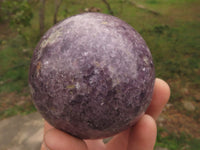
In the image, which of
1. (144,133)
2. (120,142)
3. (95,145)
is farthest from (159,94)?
(95,145)

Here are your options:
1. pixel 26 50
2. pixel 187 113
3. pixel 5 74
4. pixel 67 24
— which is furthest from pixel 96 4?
pixel 67 24

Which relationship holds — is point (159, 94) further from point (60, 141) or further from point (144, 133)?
point (60, 141)

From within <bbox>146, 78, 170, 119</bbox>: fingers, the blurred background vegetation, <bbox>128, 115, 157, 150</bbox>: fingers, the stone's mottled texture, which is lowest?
the blurred background vegetation

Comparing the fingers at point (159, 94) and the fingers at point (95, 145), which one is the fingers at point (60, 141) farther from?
the fingers at point (159, 94)

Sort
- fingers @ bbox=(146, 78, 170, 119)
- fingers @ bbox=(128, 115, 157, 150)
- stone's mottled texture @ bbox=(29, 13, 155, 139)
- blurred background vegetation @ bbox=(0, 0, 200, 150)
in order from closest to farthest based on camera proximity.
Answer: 1. stone's mottled texture @ bbox=(29, 13, 155, 139)
2. fingers @ bbox=(128, 115, 157, 150)
3. fingers @ bbox=(146, 78, 170, 119)
4. blurred background vegetation @ bbox=(0, 0, 200, 150)

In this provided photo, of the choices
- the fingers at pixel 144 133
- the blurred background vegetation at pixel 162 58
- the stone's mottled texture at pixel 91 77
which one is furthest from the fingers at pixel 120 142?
the blurred background vegetation at pixel 162 58

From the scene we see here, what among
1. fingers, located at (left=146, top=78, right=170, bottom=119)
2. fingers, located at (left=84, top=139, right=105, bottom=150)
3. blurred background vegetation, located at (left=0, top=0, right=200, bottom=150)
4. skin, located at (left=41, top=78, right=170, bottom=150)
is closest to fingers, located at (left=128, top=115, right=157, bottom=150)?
skin, located at (left=41, top=78, right=170, bottom=150)

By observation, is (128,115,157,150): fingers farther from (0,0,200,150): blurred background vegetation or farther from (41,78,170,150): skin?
(0,0,200,150): blurred background vegetation
